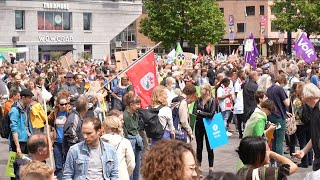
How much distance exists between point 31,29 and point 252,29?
34.4m

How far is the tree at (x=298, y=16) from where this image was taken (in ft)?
173

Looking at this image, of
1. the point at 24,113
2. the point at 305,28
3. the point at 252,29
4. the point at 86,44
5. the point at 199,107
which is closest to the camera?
the point at 24,113

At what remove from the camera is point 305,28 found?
2140 inches

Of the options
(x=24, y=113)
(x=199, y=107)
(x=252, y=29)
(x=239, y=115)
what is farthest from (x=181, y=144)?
(x=252, y=29)

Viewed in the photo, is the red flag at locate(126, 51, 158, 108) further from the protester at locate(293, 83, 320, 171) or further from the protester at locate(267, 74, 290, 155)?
the protester at locate(293, 83, 320, 171)

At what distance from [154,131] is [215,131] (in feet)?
5.95

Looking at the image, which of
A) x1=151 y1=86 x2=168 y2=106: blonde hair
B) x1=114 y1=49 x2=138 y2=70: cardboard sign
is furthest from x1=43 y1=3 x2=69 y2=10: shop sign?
x1=151 y1=86 x2=168 y2=106: blonde hair

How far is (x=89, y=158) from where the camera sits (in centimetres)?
664

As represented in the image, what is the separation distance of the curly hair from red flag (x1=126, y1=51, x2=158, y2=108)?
26.0 ft

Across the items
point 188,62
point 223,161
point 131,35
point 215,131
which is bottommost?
point 223,161

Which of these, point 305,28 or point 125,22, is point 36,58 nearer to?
point 125,22

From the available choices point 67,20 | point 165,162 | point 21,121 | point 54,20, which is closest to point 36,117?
point 21,121

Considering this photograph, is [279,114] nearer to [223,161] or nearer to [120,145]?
[223,161]

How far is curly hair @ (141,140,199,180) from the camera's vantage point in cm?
397
